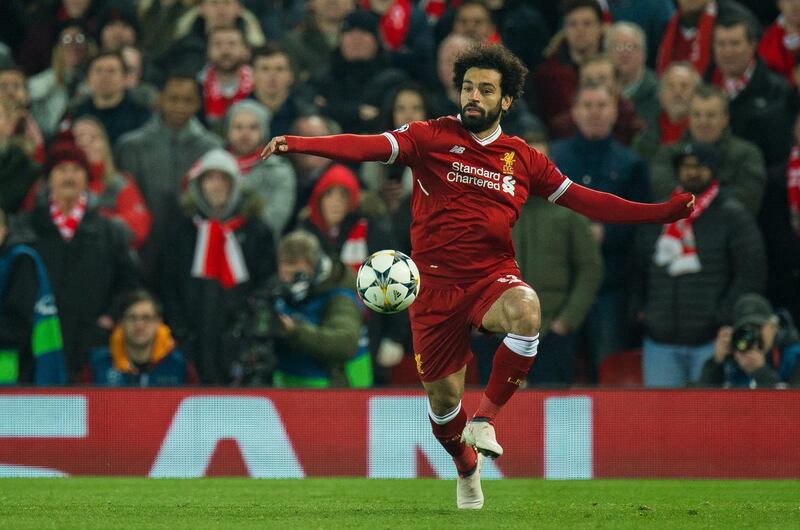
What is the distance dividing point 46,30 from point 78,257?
12.8 ft

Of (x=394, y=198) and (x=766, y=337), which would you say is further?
(x=394, y=198)

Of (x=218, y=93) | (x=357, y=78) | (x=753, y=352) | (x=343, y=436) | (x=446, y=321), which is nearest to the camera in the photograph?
(x=446, y=321)

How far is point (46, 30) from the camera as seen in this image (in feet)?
46.8

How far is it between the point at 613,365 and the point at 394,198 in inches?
91.9

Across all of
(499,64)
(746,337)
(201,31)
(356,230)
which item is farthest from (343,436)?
(201,31)

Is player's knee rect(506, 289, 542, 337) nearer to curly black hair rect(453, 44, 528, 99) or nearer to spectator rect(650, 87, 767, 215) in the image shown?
curly black hair rect(453, 44, 528, 99)

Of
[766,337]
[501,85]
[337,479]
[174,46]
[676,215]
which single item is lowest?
[337,479]

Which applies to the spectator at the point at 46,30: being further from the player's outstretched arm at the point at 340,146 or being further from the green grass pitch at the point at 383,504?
the player's outstretched arm at the point at 340,146

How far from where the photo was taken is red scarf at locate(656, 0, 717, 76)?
41.3ft

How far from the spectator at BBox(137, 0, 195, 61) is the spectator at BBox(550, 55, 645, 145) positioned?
402 centimetres

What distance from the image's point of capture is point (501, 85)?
306 inches

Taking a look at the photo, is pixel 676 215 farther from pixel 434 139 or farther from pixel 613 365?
pixel 613 365

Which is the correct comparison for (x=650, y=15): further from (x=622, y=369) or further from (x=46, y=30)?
(x=46, y=30)

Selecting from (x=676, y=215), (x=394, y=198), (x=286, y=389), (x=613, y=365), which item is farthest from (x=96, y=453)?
(x=676, y=215)
